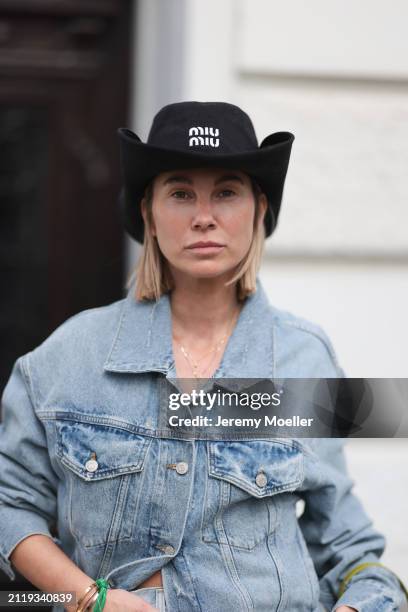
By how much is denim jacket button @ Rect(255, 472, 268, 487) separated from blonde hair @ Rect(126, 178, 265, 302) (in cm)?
39

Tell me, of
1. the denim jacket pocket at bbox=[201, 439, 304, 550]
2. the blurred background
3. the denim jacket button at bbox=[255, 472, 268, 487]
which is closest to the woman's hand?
the denim jacket pocket at bbox=[201, 439, 304, 550]

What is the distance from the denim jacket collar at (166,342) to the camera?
192cm

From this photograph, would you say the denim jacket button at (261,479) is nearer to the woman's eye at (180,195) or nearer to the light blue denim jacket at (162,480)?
the light blue denim jacket at (162,480)

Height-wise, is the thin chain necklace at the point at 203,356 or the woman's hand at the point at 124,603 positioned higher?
the thin chain necklace at the point at 203,356

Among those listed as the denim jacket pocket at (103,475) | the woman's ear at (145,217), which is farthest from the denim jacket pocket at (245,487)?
the woman's ear at (145,217)

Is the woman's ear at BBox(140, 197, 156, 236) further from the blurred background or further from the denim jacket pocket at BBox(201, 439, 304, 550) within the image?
the blurred background

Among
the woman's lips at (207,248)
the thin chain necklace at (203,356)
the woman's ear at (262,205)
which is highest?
the woman's ear at (262,205)

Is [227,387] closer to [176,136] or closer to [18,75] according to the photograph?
[176,136]

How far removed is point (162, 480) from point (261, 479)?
0.64 feet

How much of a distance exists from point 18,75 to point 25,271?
0.74 metres

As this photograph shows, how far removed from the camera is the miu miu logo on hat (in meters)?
1.85

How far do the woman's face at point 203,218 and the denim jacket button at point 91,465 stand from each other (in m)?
0.42

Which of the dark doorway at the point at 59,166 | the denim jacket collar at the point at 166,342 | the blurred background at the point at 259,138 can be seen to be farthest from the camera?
the dark doorway at the point at 59,166

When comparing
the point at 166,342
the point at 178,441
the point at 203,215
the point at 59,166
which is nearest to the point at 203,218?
the point at 203,215
